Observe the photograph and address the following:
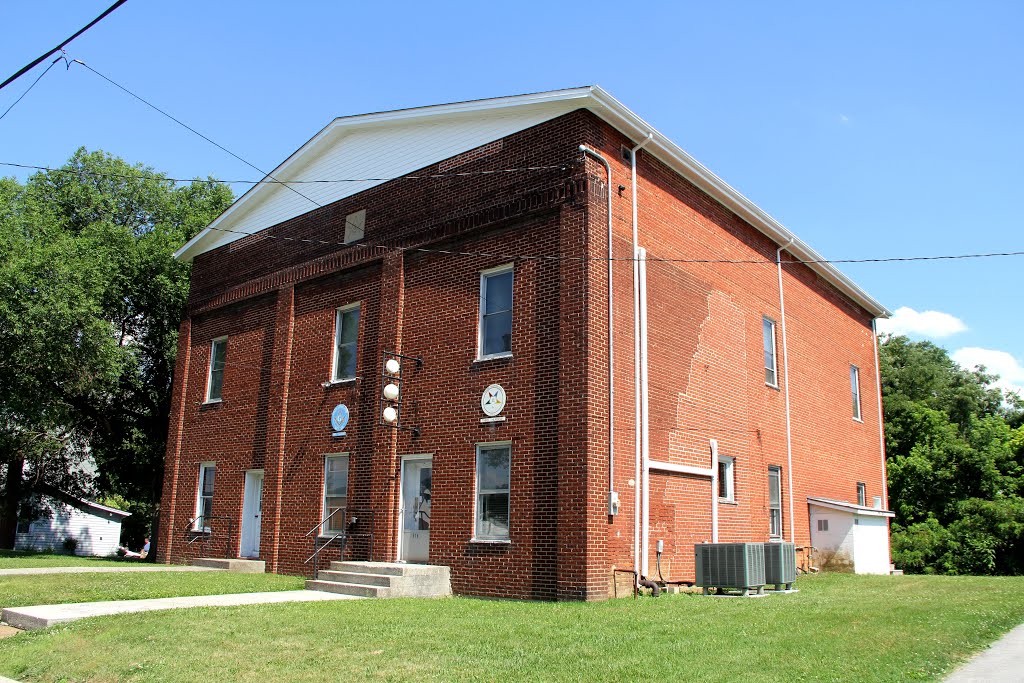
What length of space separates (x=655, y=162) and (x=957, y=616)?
9628mm

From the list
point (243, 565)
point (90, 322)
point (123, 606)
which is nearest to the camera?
point (123, 606)

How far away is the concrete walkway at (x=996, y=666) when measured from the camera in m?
7.47

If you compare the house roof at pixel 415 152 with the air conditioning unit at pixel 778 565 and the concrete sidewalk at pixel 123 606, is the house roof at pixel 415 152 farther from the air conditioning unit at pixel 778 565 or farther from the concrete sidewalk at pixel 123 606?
the concrete sidewalk at pixel 123 606

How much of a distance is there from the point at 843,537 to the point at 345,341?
12.4 metres

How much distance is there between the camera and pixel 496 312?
16.0 m

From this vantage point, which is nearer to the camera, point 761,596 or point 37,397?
point 761,596

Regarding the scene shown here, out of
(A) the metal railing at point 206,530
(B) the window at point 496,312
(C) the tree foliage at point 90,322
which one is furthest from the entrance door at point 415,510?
(C) the tree foliage at point 90,322

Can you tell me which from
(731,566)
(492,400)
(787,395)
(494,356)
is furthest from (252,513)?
(787,395)

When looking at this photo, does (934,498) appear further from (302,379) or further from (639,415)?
(302,379)

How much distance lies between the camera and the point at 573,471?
1387cm

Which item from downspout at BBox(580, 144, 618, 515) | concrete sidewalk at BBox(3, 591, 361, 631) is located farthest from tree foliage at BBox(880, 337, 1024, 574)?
concrete sidewalk at BBox(3, 591, 361, 631)

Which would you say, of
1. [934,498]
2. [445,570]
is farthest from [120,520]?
[934,498]

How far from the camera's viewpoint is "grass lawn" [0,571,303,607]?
13109 mm

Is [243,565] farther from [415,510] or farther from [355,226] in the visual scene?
[355,226]
